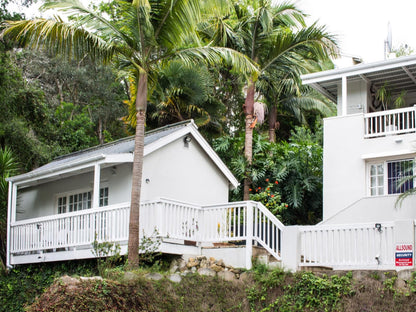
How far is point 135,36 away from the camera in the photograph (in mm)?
15695

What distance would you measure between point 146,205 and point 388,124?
7.95 m

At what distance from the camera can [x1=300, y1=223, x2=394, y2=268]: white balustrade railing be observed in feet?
42.7

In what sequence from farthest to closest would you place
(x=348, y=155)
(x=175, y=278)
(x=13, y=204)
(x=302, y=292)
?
(x=13, y=204) < (x=348, y=155) < (x=175, y=278) < (x=302, y=292)

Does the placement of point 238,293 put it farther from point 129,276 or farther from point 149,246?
point 149,246

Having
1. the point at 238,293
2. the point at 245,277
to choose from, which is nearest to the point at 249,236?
the point at 245,277

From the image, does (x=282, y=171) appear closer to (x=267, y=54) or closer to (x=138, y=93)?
(x=267, y=54)

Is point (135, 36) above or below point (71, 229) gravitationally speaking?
above

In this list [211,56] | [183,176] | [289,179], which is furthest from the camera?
[289,179]

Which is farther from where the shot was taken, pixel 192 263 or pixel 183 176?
pixel 183 176

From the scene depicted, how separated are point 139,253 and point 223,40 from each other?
9303 millimetres

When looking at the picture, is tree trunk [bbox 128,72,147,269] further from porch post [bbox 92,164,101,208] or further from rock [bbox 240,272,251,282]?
rock [bbox 240,272,251,282]

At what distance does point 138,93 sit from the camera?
15867mm

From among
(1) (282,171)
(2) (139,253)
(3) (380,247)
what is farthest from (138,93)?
(1) (282,171)

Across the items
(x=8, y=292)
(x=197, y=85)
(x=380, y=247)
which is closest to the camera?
(x=380, y=247)
